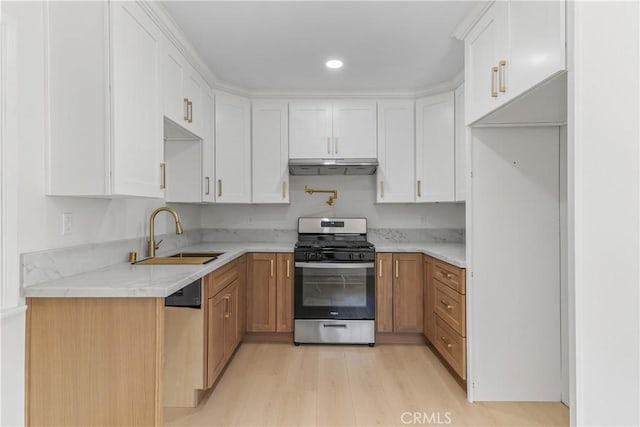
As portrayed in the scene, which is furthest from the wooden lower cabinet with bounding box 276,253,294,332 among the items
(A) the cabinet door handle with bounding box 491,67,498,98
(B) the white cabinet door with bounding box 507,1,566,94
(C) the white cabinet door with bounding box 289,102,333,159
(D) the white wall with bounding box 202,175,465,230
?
(B) the white cabinet door with bounding box 507,1,566,94

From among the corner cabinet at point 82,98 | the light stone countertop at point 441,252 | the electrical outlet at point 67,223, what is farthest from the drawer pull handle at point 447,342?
the electrical outlet at point 67,223

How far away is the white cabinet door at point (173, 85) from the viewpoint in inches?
90.7

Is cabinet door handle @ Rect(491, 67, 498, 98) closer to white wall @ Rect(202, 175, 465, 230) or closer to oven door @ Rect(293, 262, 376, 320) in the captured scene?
oven door @ Rect(293, 262, 376, 320)

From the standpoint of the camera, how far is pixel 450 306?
8.57 feet

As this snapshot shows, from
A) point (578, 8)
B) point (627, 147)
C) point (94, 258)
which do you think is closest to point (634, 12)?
point (578, 8)

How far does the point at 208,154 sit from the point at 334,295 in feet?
5.54

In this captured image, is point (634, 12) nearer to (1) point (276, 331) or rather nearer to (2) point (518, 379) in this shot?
(2) point (518, 379)

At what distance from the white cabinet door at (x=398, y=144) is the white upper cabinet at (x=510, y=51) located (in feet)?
3.92

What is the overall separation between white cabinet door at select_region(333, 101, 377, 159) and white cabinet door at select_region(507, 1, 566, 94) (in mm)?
1788

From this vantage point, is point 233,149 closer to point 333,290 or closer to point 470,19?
point 333,290

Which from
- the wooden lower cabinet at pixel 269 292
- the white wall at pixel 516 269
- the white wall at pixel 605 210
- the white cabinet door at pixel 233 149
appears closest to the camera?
the white wall at pixel 605 210

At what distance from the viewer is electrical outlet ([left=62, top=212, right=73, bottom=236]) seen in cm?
177

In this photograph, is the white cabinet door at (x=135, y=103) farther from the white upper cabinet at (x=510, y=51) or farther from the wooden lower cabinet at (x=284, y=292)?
the white upper cabinet at (x=510, y=51)

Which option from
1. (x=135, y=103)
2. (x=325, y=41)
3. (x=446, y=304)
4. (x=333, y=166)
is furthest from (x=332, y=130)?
(x=135, y=103)
